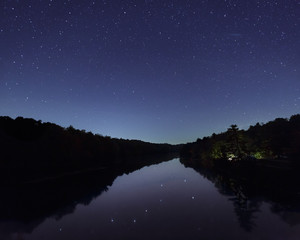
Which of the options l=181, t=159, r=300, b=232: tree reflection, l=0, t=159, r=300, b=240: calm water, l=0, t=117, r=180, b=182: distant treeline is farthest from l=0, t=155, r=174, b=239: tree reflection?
l=0, t=117, r=180, b=182: distant treeline

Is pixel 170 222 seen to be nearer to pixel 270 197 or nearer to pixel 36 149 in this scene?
pixel 270 197

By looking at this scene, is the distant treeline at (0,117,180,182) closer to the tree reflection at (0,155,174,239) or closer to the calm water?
Answer: the tree reflection at (0,155,174,239)

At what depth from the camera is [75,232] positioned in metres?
17.8

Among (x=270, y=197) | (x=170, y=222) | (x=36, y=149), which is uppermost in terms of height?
(x=36, y=149)

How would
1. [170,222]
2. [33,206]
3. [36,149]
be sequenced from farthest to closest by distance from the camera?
[36,149] < [33,206] < [170,222]

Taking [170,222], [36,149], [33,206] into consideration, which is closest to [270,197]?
[170,222]

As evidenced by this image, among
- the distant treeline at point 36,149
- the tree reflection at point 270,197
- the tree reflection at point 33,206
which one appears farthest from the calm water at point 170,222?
the distant treeline at point 36,149

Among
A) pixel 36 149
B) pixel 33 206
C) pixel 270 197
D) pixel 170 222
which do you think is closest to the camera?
pixel 170 222

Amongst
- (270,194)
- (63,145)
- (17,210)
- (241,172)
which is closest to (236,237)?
(270,194)

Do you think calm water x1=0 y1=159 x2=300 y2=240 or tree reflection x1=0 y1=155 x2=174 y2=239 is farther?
tree reflection x1=0 y1=155 x2=174 y2=239

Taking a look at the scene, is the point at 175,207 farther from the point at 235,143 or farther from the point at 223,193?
the point at 235,143

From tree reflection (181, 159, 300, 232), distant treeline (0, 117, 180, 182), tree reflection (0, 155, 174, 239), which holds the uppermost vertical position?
distant treeline (0, 117, 180, 182)

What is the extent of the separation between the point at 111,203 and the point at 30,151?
136 feet

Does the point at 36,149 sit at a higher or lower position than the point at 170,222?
higher
